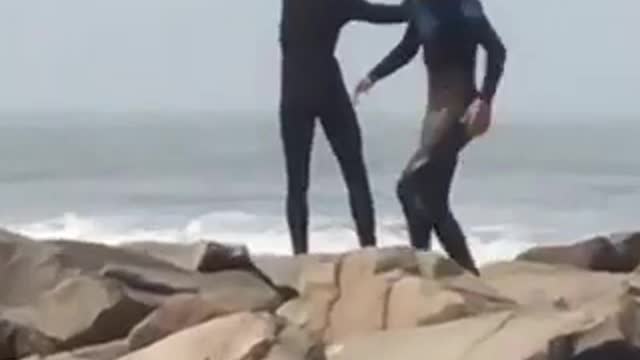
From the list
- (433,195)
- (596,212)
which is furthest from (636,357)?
(596,212)

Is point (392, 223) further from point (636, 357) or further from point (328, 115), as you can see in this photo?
point (636, 357)

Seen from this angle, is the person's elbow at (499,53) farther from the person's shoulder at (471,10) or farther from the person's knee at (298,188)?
the person's knee at (298,188)

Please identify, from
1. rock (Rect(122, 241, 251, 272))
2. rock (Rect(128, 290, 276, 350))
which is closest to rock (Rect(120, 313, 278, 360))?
rock (Rect(128, 290, 276, 350))

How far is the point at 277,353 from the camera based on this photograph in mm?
5266

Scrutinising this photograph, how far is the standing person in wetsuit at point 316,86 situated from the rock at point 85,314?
1.30 m

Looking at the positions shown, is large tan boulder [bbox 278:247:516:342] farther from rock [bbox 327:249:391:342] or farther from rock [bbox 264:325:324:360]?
rock [bbox 264:325:324:360]

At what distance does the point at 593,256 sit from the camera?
7.93m

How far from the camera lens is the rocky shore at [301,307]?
537 centimetres

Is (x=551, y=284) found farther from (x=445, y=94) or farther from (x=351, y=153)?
(x=351, y=153)

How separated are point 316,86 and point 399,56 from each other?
1.21 feet

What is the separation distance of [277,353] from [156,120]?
3790 cm

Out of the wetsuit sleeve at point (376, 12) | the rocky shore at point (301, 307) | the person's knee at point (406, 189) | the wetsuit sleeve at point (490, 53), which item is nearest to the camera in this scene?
the rocky shore at point (301, 307)

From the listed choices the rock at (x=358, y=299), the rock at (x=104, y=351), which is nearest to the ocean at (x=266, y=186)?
the rock at (x=358, y=299)

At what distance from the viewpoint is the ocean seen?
15.1 metres
